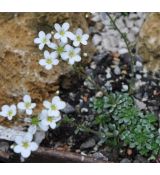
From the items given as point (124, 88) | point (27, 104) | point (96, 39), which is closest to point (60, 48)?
point (27, 104)

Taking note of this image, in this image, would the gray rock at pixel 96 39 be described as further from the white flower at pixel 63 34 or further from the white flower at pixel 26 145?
the white flower at pixel 26 145

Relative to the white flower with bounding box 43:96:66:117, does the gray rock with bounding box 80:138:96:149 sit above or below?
below

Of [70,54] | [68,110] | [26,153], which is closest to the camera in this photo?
[26,153]

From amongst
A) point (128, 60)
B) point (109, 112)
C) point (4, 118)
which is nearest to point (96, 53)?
point (128, 60)

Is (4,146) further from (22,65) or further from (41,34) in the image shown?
(41,34)

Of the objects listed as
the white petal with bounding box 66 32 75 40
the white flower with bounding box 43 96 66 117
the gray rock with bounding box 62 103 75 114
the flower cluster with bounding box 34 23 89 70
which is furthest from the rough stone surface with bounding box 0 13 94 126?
the white flower with bounding box 43 96 66 117

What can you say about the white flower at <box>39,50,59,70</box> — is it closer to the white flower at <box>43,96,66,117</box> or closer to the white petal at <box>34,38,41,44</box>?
the white petal at <box>34,38,41,44</box>

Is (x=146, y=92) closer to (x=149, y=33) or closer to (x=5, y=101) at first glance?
(x=149, y=33)
